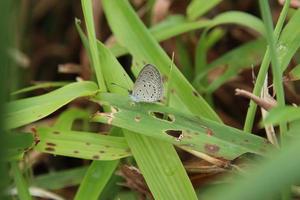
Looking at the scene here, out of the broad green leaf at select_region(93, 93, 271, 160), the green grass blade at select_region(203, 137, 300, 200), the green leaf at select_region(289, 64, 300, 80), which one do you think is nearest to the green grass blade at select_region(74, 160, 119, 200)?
the broad green leaf at select_region(93, 93, 271, 160)

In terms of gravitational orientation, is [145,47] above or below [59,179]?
above

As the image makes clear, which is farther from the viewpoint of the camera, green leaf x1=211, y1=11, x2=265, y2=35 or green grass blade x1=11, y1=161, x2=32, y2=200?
green leaf x1=211, y1=11, x2=265, y2=35

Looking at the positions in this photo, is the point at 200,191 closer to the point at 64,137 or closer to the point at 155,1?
the point at 64,137

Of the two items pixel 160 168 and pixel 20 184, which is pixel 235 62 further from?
pixel 20 184

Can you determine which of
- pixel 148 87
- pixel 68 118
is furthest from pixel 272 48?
pixel 68 118

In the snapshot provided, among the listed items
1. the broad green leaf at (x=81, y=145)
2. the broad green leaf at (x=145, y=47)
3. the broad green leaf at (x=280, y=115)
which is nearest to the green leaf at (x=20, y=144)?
the broad green leaf at (x=81, y=145)

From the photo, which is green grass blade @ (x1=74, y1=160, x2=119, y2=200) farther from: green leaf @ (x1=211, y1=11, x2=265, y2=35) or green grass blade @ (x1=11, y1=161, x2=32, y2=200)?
green leaf @ (x1=211, y1=11, x2=265, y2=35)
